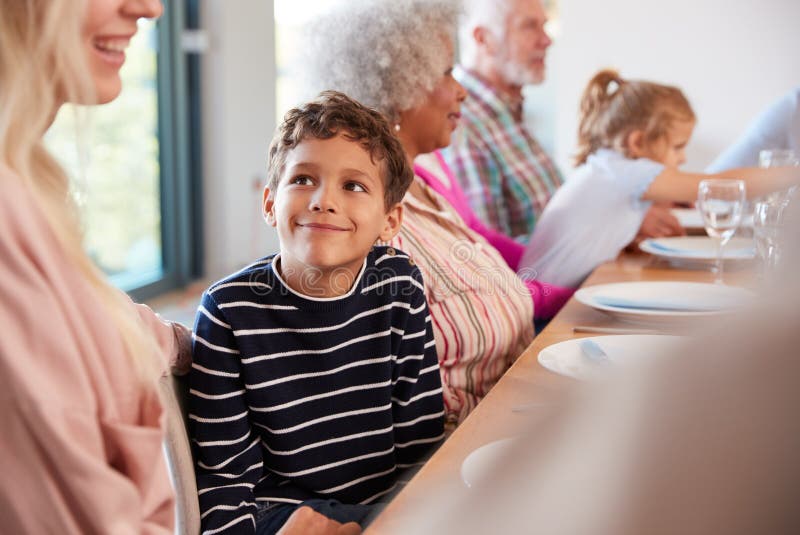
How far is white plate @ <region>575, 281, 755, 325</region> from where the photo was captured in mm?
1293

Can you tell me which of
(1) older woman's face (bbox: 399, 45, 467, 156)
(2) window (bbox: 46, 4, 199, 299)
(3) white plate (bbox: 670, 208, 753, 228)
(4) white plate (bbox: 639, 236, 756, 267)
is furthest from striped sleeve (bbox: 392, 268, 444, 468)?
(2) window (bbox: 46, 4, 199, 299)

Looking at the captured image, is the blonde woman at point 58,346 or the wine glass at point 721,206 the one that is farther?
the wine glass at point 721,206

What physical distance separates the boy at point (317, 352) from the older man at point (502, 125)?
4.94ft

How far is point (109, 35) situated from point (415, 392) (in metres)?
0.68

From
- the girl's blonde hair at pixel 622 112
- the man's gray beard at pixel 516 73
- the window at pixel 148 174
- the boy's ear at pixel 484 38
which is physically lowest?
the window at pixel 148 174

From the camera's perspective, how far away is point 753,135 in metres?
3.04

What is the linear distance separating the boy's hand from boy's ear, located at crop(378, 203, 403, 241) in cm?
45

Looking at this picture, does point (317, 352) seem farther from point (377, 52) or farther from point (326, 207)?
point (377, 52)

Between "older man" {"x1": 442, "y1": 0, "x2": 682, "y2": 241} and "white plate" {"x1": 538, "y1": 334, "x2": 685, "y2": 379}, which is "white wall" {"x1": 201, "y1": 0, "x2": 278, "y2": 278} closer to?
"older man" {"x1": 442, "y1": 0, "x2": 682, "y2": 241}

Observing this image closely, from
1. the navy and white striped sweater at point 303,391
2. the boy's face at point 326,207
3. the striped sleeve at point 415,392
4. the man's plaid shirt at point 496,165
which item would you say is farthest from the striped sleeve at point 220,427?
the man's plaid shirt at point 496,165

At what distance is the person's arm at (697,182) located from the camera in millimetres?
2125

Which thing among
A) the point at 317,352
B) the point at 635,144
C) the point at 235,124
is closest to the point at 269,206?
the point at 317,352

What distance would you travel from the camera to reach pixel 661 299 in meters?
1.43

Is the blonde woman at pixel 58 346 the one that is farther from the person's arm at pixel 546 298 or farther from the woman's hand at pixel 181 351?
the person's arm at pixel 546 298
